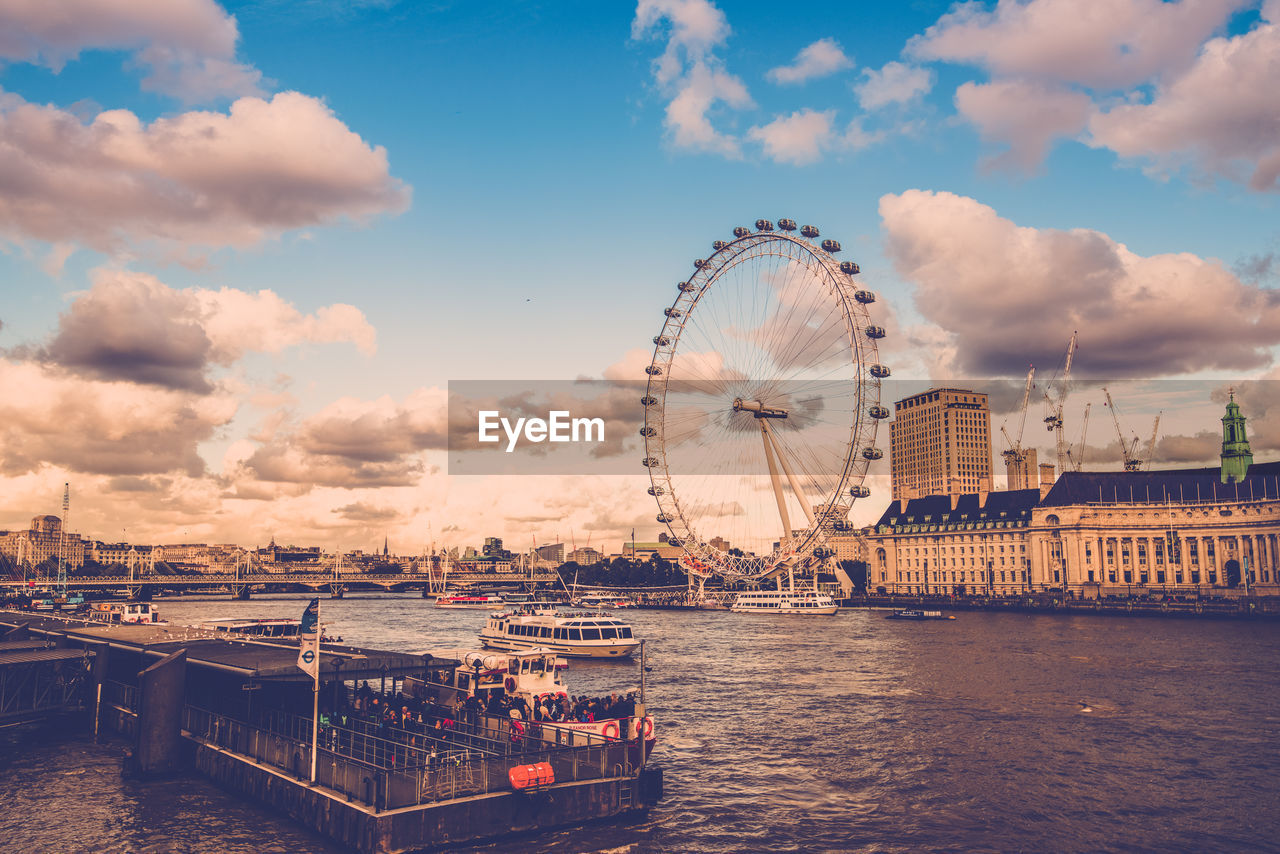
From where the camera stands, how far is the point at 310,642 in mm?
32094

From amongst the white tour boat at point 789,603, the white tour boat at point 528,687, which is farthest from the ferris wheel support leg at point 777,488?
the white tour boat at point 528,687

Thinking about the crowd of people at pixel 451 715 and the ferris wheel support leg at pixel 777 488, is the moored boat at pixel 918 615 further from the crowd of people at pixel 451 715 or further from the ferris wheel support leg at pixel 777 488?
the crowd of people at pixel 451 715

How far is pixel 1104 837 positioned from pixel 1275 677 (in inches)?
2043

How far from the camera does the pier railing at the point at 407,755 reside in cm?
2922

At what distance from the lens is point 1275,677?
244ft

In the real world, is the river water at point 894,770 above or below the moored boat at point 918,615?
above

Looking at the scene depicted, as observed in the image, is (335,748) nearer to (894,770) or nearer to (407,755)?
(407,755)

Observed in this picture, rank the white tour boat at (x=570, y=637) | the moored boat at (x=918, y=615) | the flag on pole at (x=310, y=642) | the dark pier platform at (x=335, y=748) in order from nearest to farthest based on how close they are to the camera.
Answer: the dark pier platform at (x=335, y=748) → the flag on pole at (x=310, y=642) → the white tour boat at (x=570, y=637) → the moored boat at (x=918, y=615)

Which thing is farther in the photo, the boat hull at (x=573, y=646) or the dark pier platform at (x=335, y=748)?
the boat hull at (x=573, y=646)

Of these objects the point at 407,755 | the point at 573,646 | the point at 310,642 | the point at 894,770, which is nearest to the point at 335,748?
the point at 407,755

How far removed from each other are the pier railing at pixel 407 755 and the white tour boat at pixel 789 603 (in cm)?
13662

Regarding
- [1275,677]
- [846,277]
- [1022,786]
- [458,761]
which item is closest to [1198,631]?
[1275,677]

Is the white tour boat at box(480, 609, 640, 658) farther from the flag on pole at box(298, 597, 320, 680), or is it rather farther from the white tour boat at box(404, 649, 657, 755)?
the flag on pole at box(298, 597, 320, 680)

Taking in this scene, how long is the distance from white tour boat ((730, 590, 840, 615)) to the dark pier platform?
130 m
